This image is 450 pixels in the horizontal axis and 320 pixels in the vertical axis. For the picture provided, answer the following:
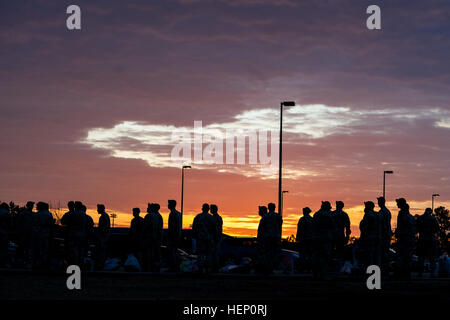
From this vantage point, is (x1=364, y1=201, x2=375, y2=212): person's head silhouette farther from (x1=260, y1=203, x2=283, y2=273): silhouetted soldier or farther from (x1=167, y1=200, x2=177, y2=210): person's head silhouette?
(x1=167, y1=200, x2=177, y2=210): person's head silhouette

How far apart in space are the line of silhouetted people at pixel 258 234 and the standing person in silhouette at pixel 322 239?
0.03m

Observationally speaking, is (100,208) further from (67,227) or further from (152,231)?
(152,231)

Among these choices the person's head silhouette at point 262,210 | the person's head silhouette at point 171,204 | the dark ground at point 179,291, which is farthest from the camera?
the person's head silhouette at point 262,210

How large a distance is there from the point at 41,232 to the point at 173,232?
13.0 feet

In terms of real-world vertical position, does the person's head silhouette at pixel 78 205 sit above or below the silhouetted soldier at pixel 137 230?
above

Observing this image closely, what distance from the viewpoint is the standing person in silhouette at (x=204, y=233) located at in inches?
942

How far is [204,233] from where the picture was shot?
23.9 metres

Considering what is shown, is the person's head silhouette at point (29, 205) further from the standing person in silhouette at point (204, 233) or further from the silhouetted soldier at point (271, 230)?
the silhouetted soldier at point (271, 230)

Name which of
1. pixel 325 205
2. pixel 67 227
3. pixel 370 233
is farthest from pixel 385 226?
pixel 67 227

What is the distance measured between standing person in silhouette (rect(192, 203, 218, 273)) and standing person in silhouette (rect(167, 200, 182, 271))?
58 centimetres


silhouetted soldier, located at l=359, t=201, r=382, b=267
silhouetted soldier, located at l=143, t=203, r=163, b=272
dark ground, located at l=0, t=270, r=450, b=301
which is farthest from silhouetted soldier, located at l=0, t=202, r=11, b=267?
silhouetted soldier, located at l=359, t=201, r=382, b=267

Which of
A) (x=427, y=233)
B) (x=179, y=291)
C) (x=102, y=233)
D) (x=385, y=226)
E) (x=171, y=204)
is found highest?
(x=171, y=204)

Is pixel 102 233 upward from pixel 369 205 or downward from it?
downward

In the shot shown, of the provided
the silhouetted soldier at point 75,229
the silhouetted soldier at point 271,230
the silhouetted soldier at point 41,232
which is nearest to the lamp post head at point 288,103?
the silhouetted soldier at point 271,230
